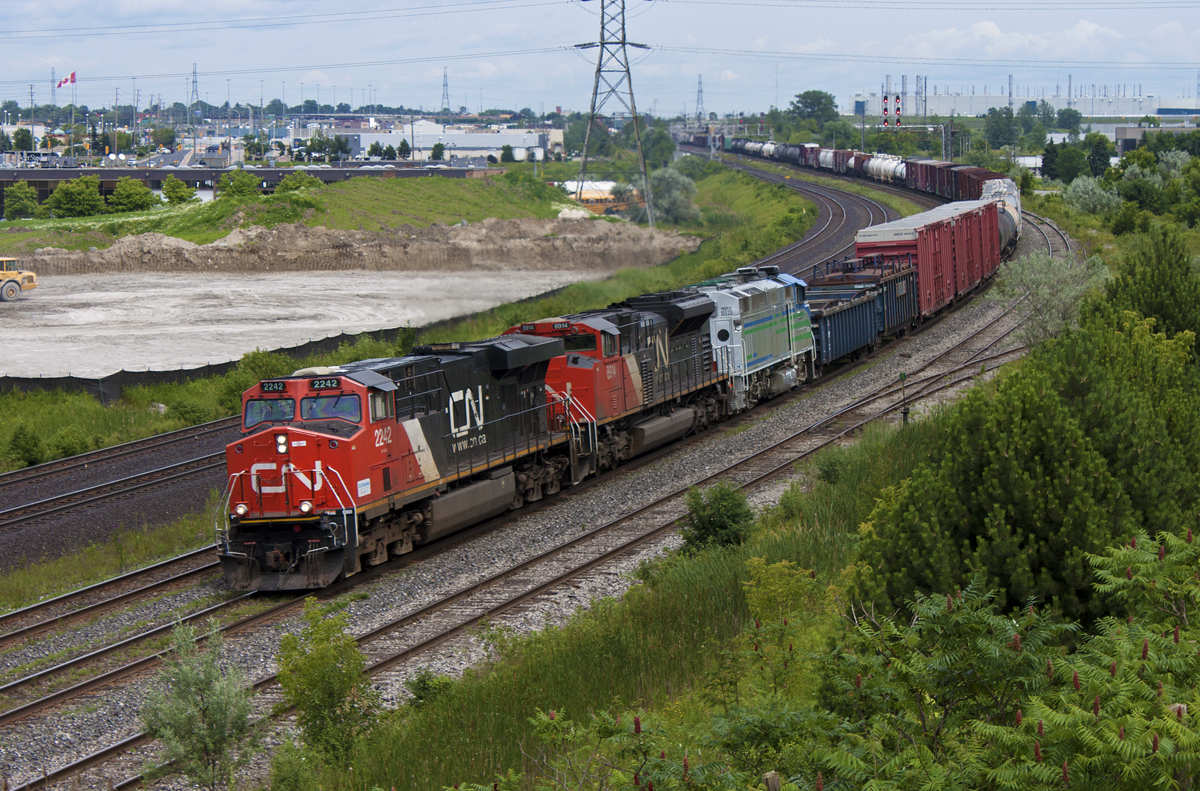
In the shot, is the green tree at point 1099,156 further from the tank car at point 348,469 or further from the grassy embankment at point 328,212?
the tank car at point 348,469

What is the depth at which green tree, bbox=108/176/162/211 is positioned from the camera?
91938 mm

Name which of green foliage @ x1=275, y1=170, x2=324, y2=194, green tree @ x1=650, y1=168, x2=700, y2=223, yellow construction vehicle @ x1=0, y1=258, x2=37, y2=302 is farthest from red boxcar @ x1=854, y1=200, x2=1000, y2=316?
green foliage @ x1=275, y1=170, x2=324, y2=194

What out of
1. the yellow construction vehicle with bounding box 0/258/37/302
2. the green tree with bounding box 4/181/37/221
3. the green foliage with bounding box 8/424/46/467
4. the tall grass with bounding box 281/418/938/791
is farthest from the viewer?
the green tree with bounding box 4/181/37/221

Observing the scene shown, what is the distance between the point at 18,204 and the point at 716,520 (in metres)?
90.5

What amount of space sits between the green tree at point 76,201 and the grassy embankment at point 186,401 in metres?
52.7

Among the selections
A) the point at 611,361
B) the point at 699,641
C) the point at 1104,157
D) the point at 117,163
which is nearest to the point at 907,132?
the point at 1104,157

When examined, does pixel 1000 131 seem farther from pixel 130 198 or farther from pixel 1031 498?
pixel 1031 498

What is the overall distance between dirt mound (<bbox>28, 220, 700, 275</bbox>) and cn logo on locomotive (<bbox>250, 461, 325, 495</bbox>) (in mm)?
50641

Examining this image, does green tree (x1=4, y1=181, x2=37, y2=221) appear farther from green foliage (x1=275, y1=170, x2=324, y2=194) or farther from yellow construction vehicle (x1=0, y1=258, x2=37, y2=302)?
yellow construction vehicle (x1=0, y1=258, x2=37, y2=302)

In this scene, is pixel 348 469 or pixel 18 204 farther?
pixel 18 204

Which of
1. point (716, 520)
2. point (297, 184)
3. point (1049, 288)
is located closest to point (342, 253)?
point (297, 184)

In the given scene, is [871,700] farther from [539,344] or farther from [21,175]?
[21,175]

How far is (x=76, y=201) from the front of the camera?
91.0 m

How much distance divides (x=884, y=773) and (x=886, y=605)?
4394mm
